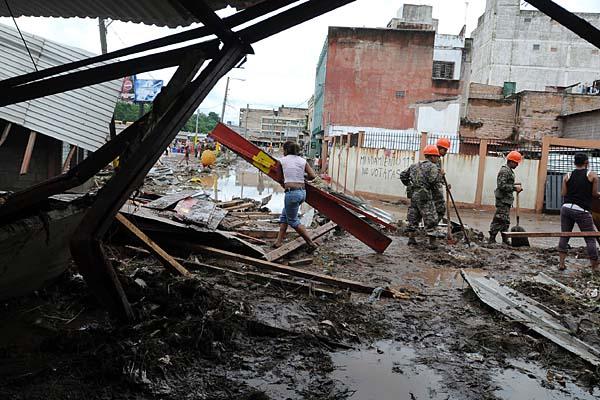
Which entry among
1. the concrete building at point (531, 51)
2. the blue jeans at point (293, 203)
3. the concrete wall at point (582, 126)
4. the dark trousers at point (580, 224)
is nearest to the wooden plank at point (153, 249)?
the blue jeans at point (293, 203)

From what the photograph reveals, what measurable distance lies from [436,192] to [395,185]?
9007 millimetres

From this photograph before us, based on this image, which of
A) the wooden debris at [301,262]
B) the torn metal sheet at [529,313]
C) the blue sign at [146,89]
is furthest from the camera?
the blue sign at [146,89]

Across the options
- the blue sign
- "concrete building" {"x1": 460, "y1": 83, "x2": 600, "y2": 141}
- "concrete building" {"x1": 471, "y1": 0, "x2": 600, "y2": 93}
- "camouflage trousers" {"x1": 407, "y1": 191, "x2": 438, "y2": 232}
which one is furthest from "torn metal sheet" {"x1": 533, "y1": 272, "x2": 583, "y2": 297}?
"concrete building" {"x1": 471, "y1": 0, "x2": 600, "y2": 93}

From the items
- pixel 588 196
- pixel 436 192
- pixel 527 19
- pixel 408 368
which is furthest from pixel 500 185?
pixel 527 19

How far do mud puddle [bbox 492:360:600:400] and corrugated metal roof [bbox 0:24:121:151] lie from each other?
9.71m

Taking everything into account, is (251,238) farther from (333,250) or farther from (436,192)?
(436,192)

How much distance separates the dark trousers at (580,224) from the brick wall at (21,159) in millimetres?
11344

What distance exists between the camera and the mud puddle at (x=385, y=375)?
11.9 feet

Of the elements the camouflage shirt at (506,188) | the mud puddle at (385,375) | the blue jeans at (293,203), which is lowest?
the mud puddle at (385,375)

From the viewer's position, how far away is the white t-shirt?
24.7 feet

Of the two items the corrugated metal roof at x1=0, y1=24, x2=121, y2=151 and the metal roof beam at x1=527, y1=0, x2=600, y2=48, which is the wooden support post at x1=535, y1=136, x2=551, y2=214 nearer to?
the corrugated metal roof at x1=0, y1=24, x2=121, y2=151

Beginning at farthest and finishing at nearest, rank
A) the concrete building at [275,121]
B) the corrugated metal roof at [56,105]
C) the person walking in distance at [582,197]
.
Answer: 1. the concrete building at [275,121]
2. the corrugated metal roof at [56,105]
3. the person walking in distance at [582,197]

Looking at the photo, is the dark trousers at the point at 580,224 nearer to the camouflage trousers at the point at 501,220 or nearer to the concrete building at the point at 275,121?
the camouflage trousers at the point at 501,220

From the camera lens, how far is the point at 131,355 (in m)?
3.47
